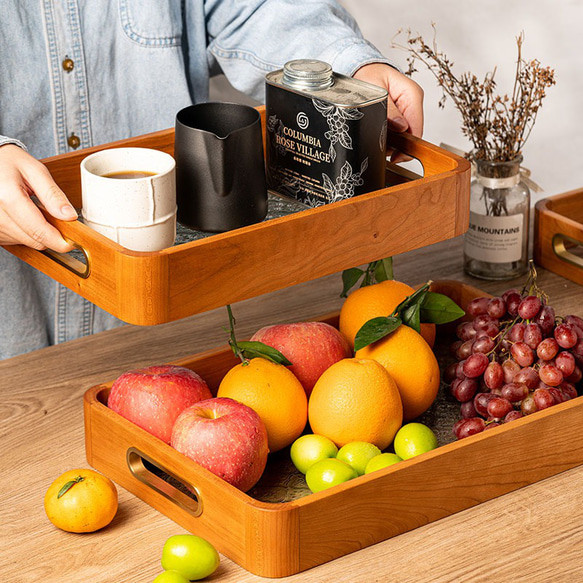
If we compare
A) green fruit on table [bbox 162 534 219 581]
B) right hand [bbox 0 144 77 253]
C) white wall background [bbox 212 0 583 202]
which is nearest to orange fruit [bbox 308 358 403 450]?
green fruit on table [bbox 162 534 219 581]

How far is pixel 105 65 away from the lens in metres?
1.76

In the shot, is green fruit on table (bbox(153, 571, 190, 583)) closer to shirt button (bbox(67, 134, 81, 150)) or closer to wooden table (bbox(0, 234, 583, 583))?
wooden table (bbox(0, 234, 583, 583))

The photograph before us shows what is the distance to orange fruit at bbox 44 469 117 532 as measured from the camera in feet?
3.27

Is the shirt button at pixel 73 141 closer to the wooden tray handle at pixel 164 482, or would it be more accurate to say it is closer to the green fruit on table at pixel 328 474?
the wooden tray handle at pixel 164 482

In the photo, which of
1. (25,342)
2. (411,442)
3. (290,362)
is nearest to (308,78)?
(290,362)

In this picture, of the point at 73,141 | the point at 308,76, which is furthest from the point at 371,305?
the point at 73,141

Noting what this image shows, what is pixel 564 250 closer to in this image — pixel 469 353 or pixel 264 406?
pixel 469 353

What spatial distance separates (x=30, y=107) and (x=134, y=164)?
684mm

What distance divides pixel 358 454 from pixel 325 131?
1.23 feet

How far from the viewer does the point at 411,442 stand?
1058 millimetres

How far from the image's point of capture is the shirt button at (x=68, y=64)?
1.70m

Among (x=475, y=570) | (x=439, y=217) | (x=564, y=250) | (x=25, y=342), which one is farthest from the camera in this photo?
(x=25, y=342)

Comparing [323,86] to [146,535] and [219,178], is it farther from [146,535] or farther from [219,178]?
[146,535]

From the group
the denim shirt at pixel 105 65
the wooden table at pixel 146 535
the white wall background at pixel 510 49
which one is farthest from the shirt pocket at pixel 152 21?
the white wall background at pixel 510 49
